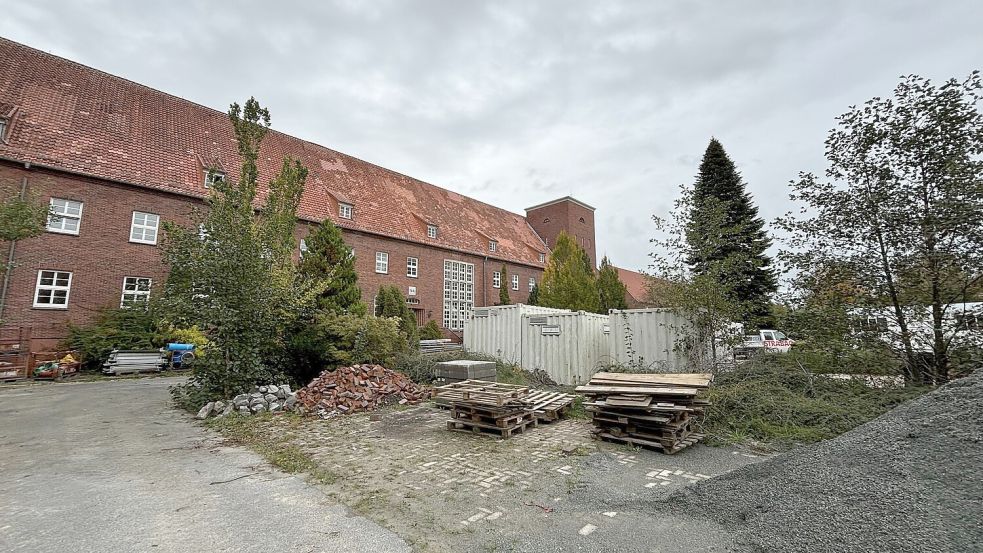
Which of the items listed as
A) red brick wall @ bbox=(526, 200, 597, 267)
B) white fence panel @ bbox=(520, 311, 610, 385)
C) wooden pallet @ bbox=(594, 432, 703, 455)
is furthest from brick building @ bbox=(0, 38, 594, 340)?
red brick wall @ bbox=(526, 200, 597, 267)

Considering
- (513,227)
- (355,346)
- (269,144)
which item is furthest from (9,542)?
(513,227)

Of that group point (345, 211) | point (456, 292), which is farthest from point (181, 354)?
point (456, 292)

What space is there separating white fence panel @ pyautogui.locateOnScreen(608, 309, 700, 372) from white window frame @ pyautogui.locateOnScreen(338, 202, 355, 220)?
57.1 ft

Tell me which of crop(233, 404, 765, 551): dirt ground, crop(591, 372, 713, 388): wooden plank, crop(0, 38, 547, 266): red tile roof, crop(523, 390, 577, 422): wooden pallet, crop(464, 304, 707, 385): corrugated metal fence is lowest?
crop(233, 404, 765, 551): dirt ground

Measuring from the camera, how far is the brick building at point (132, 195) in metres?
15.3

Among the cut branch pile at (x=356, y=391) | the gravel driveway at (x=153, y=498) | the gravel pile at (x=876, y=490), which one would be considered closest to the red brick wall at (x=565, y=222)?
the cut branch pile at (x=356, y=391)

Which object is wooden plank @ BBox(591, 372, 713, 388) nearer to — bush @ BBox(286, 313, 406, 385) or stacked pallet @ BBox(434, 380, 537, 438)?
stacked pallet @ BBox(434, 380, 537, 438)

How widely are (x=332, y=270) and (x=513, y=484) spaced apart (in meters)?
9.27

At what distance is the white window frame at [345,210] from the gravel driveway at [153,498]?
17.1 m

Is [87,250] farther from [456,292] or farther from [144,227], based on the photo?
[456,292]

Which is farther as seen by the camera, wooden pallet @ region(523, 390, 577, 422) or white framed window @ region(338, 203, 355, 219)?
white framed window @ region(338, 203, 355, 219)

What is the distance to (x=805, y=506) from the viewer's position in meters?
3.35

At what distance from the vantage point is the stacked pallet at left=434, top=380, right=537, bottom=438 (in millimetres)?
6680

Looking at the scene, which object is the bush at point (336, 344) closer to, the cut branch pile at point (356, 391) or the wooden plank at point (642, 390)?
the cut branch pile at point (356, 391)
